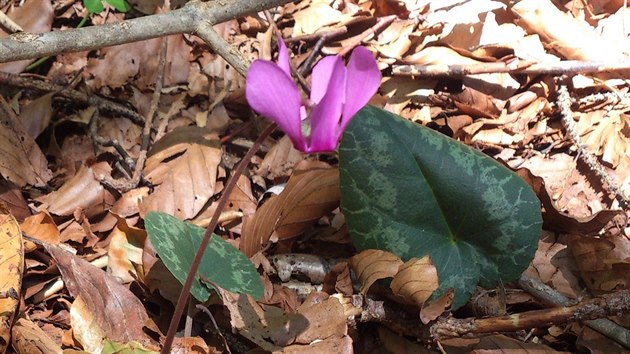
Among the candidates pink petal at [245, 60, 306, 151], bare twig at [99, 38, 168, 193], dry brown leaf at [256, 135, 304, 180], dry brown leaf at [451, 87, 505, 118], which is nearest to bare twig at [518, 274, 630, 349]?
dry brown leaf at [451, 87, 505, 118]

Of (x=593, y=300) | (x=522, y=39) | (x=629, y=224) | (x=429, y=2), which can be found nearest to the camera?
(x=593, y=300)

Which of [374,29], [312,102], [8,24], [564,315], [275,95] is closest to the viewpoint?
[275,95]

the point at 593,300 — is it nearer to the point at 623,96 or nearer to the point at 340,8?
the point at 623,96

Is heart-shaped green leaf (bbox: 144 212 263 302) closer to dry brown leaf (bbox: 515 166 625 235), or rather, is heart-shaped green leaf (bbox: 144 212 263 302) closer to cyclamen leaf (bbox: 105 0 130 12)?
dry brown leaf (bbox: 515 166 625 235)

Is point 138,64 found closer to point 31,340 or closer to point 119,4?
point 119,4

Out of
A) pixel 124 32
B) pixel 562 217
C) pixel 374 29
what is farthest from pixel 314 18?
pixel 562 217

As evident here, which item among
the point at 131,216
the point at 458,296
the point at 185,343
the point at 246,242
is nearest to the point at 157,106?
the point at 131,216
